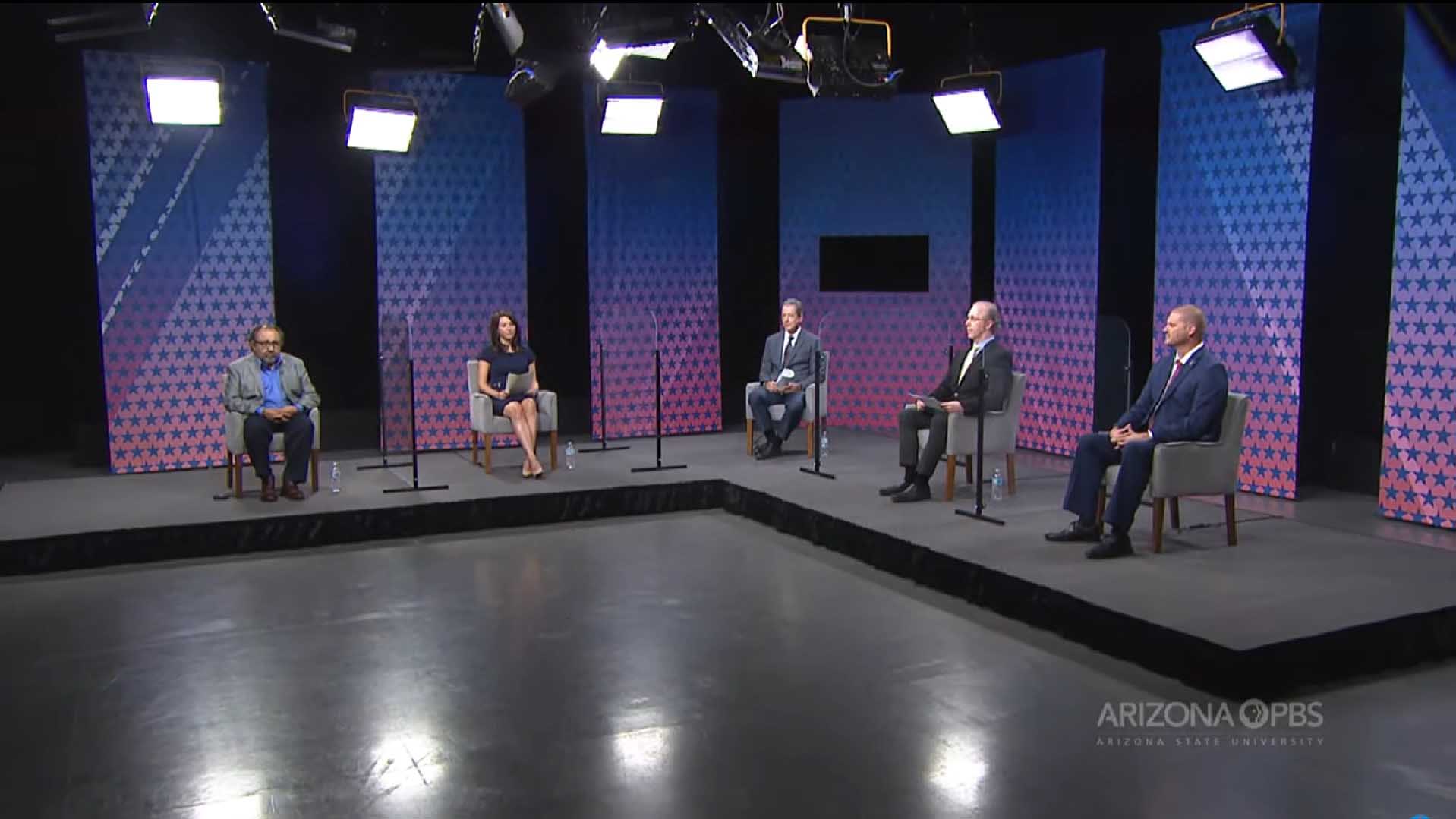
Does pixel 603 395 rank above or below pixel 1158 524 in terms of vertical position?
above

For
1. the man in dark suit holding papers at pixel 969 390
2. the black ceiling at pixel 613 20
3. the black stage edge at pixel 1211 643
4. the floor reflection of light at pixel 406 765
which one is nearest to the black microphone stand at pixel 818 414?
the man in dark suit holding papers at pixel 969 390

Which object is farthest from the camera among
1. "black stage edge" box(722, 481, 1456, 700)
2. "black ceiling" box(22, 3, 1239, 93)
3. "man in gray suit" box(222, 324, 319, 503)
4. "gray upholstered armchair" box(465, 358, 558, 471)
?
"gray upholstered armchair" box(465, 358, 558, 471)

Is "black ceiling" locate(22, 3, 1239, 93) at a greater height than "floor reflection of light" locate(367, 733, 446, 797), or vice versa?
"black ceiling" locate(22, 3, 1239, 93)

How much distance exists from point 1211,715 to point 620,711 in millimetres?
1946

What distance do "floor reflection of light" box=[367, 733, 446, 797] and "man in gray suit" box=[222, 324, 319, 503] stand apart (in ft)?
11.0

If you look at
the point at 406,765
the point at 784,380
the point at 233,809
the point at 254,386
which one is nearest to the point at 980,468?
the point at 784,380

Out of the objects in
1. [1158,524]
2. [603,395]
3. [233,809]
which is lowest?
[233,809]

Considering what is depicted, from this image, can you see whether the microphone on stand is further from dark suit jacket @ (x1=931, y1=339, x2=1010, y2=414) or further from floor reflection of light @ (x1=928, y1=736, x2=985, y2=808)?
floor reflection of light @ (x1=928, y1=736, x2=985, y2=808)

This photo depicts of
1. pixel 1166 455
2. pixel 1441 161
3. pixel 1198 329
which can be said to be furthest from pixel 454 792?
pixel 1441 161

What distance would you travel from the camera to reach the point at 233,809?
125 inches

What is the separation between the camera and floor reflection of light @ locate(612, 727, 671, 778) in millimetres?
3424

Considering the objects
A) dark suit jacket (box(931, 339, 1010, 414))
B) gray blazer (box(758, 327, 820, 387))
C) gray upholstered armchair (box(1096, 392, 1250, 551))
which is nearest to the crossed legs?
gray blazer (box(758, 327, 820, 387))

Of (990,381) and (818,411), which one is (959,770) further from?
(818,411)

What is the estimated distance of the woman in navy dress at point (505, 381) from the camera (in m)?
7.35
